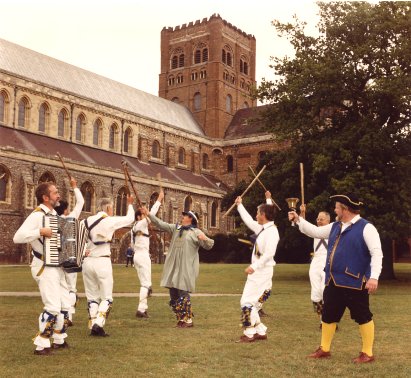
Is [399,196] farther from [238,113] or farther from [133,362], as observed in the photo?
[238,113]

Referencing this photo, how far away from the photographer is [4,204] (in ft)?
129

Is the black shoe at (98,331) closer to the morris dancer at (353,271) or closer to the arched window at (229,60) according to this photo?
the morris dancer at (353,271)

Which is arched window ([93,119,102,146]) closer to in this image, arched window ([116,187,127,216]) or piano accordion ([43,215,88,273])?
arched window ([116,187,127,216])

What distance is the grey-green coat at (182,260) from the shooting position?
9844 millimetres

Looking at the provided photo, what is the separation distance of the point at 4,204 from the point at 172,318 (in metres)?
30.5

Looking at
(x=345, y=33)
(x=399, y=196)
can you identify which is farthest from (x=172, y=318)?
(x=345, y=33)

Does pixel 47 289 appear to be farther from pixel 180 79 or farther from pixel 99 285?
pixel 180 79

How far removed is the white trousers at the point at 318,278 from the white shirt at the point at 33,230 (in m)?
5.11

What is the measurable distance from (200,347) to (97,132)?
4505cm

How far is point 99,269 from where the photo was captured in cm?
903

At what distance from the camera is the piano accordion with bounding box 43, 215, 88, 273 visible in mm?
7504

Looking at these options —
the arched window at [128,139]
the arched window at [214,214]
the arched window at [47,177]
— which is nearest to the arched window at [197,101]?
the arched window at [214,214]

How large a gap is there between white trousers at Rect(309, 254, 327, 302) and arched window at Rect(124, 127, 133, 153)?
4461 cm

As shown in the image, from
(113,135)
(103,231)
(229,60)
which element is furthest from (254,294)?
(229,60)
